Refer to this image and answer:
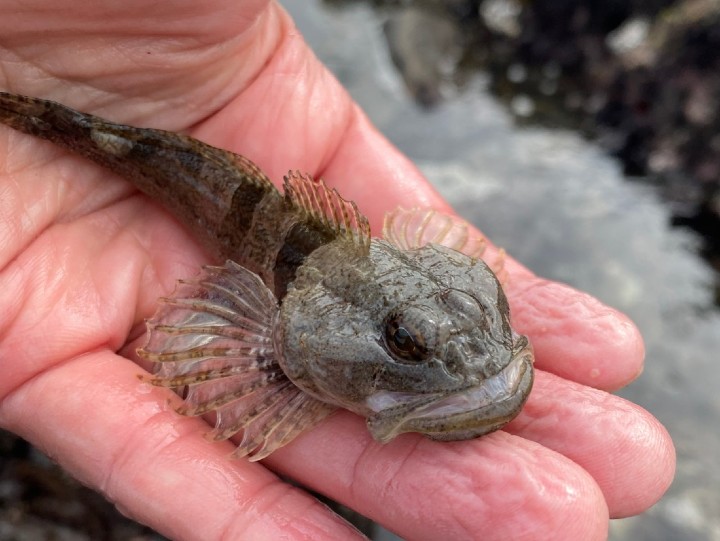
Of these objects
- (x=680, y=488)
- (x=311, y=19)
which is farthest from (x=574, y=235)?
(x=311, y=19)

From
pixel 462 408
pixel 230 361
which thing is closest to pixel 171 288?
pixel 230 361

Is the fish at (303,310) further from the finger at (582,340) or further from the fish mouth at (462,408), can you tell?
the finger at (582,340)

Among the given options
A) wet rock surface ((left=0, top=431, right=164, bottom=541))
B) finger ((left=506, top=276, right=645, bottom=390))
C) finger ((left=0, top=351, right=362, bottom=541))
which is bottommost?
wet rock surface ((left=0, top=431, right=164, bottom=541))

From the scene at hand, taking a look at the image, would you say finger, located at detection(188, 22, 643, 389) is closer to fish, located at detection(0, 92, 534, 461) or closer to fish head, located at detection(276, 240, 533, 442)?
fish, located at detection(0, 92, 534, 461)

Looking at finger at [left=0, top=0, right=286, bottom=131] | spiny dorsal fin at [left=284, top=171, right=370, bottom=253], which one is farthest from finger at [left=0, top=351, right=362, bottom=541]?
finger at [left=0, top=0, right=286, bottom=131]

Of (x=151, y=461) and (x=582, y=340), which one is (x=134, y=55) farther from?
(x=582, y=340)

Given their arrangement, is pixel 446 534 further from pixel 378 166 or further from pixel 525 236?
pixel 525 236
